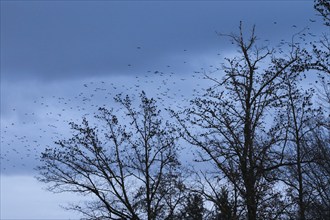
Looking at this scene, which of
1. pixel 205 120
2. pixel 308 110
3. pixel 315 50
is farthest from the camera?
pixel 308 110

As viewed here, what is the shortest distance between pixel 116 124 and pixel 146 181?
3867 mm

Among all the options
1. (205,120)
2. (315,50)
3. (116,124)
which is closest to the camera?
(315,50)

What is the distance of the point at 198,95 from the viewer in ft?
64.6

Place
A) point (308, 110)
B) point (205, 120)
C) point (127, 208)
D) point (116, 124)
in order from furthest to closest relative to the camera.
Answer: point (116, 124), point (127, 208), point (308, 110), point (205, 120)

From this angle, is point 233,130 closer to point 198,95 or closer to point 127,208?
point 198,95

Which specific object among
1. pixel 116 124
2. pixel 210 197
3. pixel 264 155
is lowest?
pixel 210 197

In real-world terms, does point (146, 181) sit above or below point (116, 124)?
below

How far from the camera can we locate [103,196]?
2348 cm

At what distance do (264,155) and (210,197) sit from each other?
267 centimetres

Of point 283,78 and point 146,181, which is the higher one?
point 283,78

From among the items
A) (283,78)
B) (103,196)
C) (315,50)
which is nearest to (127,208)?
(103,196)

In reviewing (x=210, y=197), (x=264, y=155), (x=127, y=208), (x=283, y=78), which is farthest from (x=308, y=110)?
(x=127, y=208)

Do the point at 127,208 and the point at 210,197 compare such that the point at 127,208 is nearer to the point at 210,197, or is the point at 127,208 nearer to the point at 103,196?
the point at 103,196

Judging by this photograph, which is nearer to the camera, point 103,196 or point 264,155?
point 264,155
